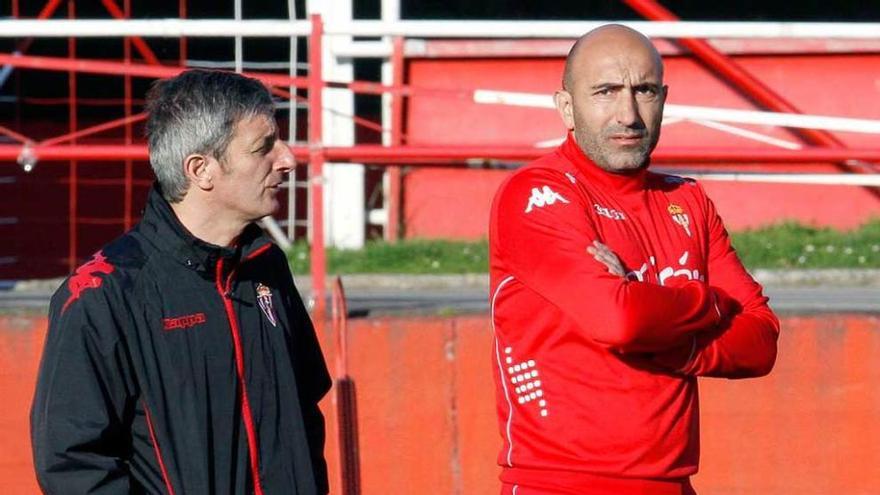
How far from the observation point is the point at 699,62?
40.6 ft

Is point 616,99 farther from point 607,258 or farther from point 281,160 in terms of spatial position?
point 281,160

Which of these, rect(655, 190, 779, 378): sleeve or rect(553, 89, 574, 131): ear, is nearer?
rect(655, 190, 779, 378): sleeve

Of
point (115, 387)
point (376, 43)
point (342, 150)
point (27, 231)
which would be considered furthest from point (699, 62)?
point (115, 387)

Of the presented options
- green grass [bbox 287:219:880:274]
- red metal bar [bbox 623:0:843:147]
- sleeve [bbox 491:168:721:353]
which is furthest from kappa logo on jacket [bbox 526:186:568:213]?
red metal bar [bbox 623:0:843:147]

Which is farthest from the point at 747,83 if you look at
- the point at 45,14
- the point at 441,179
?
the point at 45,14

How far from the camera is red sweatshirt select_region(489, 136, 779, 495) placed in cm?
364

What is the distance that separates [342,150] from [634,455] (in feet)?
8.24

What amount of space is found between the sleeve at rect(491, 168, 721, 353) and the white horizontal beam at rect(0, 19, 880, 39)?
216cm

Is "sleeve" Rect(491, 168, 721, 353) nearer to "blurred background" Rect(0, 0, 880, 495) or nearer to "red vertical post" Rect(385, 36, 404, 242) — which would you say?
"blurred background" Rect(0, 0, 880, 495)

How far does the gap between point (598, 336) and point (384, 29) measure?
2.58 m

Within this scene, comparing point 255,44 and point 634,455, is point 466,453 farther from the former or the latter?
point 255,44

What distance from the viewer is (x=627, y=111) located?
381 cm

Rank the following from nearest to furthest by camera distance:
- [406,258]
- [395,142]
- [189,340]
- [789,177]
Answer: [189,340], [789,177], [406,258], [395,142]

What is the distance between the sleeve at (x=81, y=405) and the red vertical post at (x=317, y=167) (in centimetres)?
254
